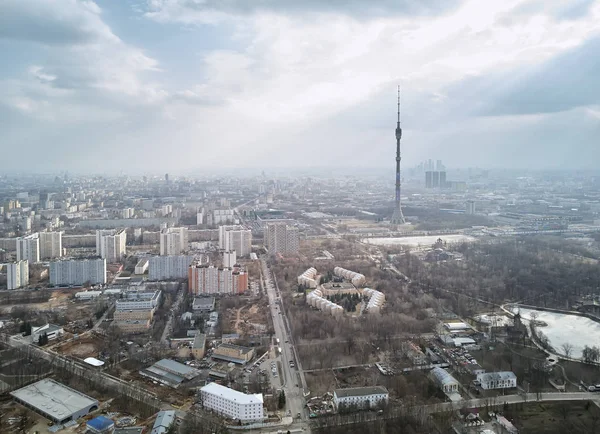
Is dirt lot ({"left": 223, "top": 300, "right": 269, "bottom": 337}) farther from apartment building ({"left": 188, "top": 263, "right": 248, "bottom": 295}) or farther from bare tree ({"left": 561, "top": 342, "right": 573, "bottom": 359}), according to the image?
bare tree ({"left": 561, "top": 342, "right": 573, "bottom": 359})

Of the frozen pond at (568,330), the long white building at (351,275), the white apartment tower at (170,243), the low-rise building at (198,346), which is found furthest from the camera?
the white apartment tower at (170,243)

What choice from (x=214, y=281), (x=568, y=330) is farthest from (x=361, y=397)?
(x=214, y=281)

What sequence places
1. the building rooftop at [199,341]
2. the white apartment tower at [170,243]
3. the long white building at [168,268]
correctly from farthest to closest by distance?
1. the white apartment tower at [170,243]
2. the long white building at [168,268]
3. the building rooftop at [199,341]

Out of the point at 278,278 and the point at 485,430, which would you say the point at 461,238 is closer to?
the point at 278,278

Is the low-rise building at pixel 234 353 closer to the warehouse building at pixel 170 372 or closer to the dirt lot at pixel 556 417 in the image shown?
the warehouse building at pixel 170 372

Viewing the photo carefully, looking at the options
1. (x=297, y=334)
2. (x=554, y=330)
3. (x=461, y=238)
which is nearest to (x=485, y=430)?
(x=297, y=334)

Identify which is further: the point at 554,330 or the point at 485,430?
the point at 554,330

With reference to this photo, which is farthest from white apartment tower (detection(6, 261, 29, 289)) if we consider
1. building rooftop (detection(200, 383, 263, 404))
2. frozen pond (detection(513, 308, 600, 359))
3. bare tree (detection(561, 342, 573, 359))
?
bare tree (detection(561, 342, 573, 359))

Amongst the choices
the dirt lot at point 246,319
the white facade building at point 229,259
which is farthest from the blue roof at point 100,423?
the white facade building at point 229,259
